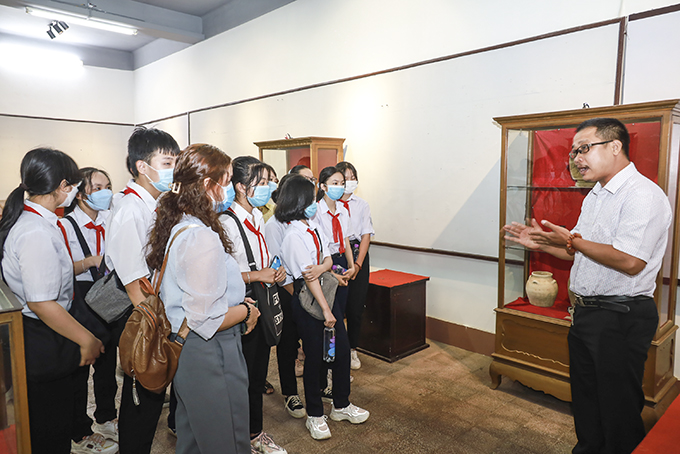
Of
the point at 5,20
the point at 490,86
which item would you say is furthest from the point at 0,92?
the point at 490,86

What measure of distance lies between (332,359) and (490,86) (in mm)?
2778

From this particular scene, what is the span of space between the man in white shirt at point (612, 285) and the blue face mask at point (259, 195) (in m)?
1.59

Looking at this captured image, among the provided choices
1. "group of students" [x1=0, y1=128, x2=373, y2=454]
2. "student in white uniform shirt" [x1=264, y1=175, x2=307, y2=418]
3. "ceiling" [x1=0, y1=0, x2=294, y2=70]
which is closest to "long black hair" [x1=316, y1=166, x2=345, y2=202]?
"student in white uniform shirt" [x1=264, y1=175, x2=307, y2=418]

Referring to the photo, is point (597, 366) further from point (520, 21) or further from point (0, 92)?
point (0, 92)

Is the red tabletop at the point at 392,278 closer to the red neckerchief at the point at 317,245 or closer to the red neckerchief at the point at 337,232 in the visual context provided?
the red neckerchief at the point at 337,232

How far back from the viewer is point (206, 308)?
1.59m

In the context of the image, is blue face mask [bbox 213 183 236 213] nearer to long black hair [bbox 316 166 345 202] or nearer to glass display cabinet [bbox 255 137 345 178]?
long black hair [bbox 316 166 345 202]

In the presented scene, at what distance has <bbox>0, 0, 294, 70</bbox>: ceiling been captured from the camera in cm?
639

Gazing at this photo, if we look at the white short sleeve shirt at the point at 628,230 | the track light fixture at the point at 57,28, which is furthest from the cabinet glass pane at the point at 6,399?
the track light fixture at the point at 57,28

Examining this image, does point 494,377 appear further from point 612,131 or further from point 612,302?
point 612,131

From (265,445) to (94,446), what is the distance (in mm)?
1015

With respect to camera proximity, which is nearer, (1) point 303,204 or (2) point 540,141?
(1) point 303,204

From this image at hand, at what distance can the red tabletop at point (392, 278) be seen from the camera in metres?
4.07

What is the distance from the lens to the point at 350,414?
2943mm
